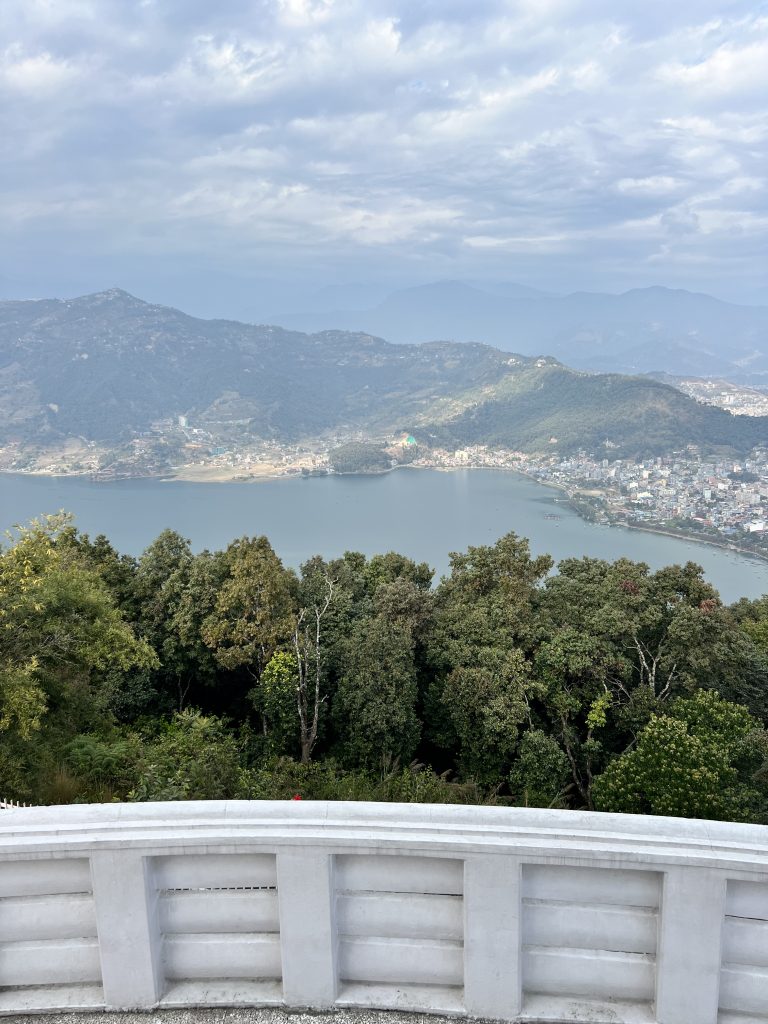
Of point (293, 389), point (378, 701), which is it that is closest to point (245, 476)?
point (293, 389)

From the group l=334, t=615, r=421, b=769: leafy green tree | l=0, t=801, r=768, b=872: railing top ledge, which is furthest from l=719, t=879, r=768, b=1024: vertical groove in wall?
l=334, t=615, r=421, b=769: leafy green tree

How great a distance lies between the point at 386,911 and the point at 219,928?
1.66 ft

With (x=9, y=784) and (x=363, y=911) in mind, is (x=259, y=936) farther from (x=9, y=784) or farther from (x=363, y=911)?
(x=9, y=784)

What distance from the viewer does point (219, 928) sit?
6.72ft

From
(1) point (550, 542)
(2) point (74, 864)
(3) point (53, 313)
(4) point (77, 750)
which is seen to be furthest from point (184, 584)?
(3) point (53, 313)

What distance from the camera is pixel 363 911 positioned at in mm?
2006

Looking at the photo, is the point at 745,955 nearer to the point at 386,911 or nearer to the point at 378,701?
the point at 386,911

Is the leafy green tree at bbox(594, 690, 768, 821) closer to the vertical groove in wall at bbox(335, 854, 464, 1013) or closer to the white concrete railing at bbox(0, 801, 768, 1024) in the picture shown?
the white concrete railing at bbox(0, 801, 768, 1024)

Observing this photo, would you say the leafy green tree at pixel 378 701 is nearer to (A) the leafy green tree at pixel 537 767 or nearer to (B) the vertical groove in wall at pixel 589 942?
(A) the leafy green tree at pixel 537 767

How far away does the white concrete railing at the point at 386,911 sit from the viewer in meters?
1.89

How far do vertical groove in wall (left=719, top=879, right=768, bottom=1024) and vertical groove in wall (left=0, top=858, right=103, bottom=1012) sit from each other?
181cm

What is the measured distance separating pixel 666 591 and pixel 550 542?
1820 inches

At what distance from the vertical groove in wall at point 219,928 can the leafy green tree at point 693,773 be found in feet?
19.2

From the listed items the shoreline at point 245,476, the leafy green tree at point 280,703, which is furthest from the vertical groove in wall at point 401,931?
the shoreline at point 245,476
